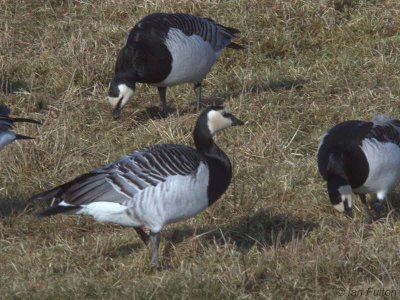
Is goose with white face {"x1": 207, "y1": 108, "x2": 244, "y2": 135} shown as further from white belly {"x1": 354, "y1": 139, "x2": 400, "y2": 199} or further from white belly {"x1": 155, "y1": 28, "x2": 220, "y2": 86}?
white belly {"x1": 155, "y1": 28, "x2": 220, "y2": 86}

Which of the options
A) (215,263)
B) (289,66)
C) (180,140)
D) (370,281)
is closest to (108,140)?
(180,140)

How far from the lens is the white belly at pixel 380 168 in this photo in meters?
7.29

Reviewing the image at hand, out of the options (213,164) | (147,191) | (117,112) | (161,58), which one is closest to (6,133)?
(147,191)

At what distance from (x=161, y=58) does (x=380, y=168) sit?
9.37 ft

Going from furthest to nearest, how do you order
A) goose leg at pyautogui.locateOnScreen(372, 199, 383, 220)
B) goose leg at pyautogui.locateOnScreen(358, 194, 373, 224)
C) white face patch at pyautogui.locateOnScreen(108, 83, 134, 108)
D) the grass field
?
white face patch at pyautogui.locateOnScreen(108, 83, 134, 108) < goose leg at pyautogui.locateOnScreen(372, 199, 383, 220) < goose leg at pyautogui.locateOnScreen(358, 194, 373, 224) < the grass field

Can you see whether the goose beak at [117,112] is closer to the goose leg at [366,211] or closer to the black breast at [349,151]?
the black breast at [349,151]

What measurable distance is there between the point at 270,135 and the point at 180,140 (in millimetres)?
754

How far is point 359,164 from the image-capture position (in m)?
7.29

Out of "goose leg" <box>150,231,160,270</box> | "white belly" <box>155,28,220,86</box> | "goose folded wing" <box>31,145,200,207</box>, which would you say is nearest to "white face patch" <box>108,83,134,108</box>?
"white belly" <box>155,28,220,86</box>

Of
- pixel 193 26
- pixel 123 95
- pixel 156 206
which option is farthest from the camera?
pixel 193 26

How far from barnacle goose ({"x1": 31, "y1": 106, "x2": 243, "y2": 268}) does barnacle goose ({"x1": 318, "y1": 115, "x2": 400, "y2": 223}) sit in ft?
2.90

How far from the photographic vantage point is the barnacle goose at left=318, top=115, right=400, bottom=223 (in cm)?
715

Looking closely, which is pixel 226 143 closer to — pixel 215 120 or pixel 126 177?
pixel 215 120

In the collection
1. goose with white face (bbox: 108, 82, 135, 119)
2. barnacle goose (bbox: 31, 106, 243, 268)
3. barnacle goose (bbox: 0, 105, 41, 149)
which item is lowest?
goose with white face (bbox: 108, 82, 135, 119)
